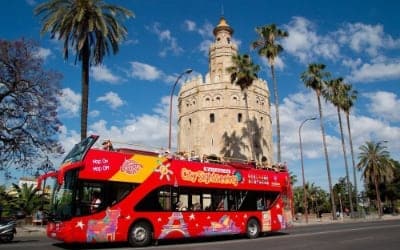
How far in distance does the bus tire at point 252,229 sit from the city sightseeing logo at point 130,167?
6515 mm

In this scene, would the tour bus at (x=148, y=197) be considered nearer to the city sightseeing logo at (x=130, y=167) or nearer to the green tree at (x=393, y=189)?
the city sightseeing logo at (x=130, y=167)

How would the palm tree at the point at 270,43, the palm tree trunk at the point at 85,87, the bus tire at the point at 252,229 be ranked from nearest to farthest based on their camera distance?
the bus tire at the point at 252,229 < the palm tree trunk at the point at 85,87 < the palm tree at the point at 270,43

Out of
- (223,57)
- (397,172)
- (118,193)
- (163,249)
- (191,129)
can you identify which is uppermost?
(223,57)

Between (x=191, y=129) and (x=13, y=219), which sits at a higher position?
(x=191, y=129)

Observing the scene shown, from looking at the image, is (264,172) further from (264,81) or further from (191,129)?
(264,81)

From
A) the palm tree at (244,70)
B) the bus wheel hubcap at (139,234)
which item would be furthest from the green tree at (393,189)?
the bus wheel hubcap at (139,234)

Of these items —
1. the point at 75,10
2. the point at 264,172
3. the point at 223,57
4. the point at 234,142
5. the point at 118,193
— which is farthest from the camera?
the point at 223,57

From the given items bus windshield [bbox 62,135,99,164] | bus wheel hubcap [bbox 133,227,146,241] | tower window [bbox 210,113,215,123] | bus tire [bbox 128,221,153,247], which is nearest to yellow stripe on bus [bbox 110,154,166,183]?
bus windshield [bbox 62,135,99,164]

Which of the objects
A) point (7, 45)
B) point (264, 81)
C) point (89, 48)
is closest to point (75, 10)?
point (89, 48)

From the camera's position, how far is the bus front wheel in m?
13.8

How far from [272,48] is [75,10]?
2063cm

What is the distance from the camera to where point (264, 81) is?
5684 cm

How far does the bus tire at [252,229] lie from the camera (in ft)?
58.3

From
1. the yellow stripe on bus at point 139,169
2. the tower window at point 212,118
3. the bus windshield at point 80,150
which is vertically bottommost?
the yellow stripe on bus at point 139,169
